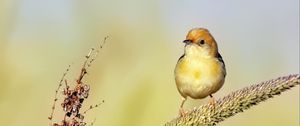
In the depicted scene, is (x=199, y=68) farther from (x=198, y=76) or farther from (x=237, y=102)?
(x=237, y=102)

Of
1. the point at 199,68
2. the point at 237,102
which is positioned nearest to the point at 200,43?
the point at 199,68

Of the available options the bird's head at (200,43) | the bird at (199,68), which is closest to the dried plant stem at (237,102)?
the bird at (199,68)

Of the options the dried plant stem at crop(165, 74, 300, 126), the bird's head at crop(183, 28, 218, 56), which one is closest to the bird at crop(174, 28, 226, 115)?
the bird's head at crop(183, 28, 218, 56)

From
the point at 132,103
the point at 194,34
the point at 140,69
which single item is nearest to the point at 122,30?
the point at 140,69

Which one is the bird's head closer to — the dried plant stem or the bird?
the bird

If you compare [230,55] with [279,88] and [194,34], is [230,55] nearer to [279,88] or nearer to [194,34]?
[194,34]

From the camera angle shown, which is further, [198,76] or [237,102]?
[198,76]
